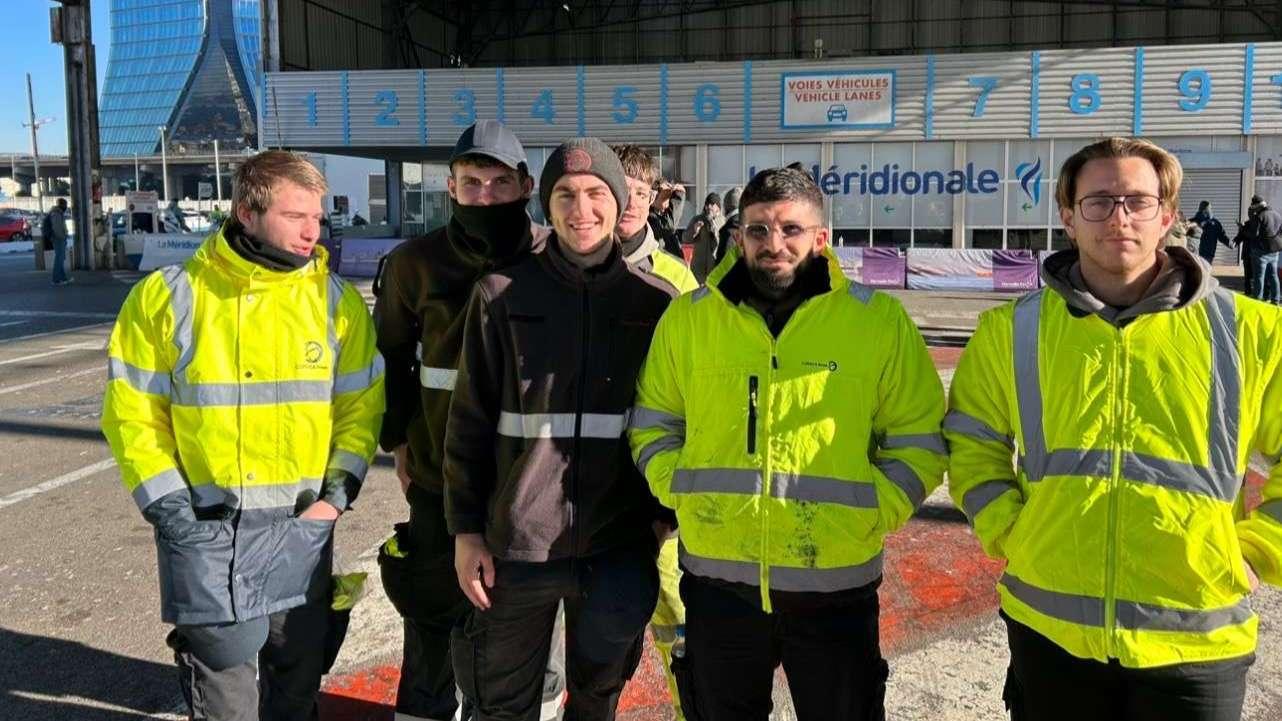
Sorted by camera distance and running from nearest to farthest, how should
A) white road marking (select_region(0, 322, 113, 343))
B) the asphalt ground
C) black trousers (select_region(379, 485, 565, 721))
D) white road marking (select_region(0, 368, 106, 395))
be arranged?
black trousers (select_region(379, 485, 565, 721))
the asphalt ground
white road marking (select_region(0, 368, 106, 395))
white road marking (select_region(0, 322, 113, 343))

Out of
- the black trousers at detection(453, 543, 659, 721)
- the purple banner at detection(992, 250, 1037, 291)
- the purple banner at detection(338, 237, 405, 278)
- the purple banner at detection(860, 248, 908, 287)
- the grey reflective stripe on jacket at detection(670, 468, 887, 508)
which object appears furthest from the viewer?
the purple banner at detection(338, 237, 405, 278)

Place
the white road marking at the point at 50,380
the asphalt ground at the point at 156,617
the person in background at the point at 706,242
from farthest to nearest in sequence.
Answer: the person in background at the point at 706,242
the white road marking at the point at 50,380
the asphalt ground at the point at 156,617

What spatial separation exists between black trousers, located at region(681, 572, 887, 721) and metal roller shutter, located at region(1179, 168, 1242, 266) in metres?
24.9

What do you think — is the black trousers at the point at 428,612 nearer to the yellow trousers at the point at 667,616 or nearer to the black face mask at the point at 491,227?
the yellow trousers at the point at 667,616

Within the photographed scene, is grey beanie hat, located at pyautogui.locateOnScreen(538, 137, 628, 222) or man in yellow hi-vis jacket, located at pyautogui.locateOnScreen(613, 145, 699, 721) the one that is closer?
grey beanie hat, located at pyautogui.locateOnScreen(538, 137, 628, 222)

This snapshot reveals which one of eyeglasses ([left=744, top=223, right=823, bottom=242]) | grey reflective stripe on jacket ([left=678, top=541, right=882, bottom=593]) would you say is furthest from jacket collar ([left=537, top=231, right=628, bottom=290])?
grey reflective stripe on jacket ([left=678, top=541, right=882, bottom=593])

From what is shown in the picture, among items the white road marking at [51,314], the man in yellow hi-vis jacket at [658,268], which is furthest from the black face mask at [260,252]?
the white road marking at [51,314]

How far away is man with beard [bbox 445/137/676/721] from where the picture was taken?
2.60 metres

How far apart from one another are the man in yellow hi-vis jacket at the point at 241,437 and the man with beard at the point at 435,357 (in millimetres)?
366

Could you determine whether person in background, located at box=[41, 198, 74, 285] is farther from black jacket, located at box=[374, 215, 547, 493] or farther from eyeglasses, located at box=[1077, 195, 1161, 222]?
eyeglasses, located at box=[1077, 195, 1161, 222]

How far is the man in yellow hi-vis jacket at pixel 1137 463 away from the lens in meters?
2.02

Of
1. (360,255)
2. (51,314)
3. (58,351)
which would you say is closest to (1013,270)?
(360,255)

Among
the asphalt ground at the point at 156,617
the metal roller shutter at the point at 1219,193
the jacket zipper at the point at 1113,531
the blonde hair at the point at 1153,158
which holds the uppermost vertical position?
the metal roller shutter at the point at 1219,193

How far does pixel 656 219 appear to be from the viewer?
24.6 ft
